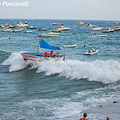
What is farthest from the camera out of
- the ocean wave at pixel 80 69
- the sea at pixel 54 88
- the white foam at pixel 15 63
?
the white foam at pixel 15 63

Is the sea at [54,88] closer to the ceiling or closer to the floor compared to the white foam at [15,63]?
closer to the floor

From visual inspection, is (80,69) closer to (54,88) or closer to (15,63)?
(54,88)

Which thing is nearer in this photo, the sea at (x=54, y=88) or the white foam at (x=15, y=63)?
the sea at (x=54, y=88)

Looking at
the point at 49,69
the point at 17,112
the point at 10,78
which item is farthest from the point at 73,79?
the point at 17,112

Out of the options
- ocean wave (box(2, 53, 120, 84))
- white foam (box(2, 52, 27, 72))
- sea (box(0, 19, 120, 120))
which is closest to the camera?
sea (box(0, 19, 120, 120))

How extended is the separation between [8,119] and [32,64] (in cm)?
1466

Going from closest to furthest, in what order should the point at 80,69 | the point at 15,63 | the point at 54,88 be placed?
the point at 54,88 → the point at 80,69 → the point at 15,63

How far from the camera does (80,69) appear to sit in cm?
2436

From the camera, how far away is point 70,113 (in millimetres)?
14094

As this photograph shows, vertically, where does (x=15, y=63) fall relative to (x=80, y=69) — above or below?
above

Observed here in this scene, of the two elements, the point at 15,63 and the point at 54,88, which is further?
the point at 15,63

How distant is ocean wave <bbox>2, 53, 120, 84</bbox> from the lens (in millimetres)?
22280

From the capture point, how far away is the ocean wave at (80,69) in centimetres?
2228

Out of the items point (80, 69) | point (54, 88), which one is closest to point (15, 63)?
point (80, 69)
